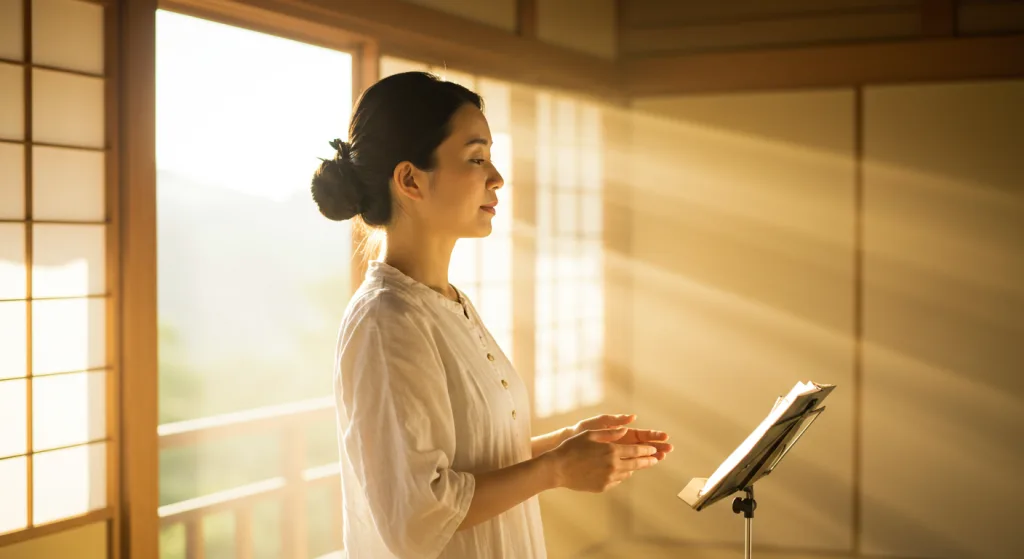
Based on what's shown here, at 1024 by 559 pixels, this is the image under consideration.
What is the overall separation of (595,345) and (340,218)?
3.15 m

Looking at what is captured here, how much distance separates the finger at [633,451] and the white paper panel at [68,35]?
161 cm

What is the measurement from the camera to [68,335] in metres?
2.19

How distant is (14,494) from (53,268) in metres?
0.52

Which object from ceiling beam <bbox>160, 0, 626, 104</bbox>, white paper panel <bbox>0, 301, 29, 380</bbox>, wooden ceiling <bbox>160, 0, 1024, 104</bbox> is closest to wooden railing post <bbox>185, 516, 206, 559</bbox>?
white paper panel <bbox>0, 301, 29, 380</bbox>

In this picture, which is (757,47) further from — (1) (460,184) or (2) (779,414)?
(1) (460,184)

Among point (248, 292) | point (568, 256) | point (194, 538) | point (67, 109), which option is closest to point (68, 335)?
point (67, 109)

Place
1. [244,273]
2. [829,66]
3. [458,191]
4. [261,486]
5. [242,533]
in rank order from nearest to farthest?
[458,191] < [242,533] < [261,486] < [829,66] < [244,273]

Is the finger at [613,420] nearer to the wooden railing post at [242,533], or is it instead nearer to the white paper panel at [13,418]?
the white paper panel at [13,418]

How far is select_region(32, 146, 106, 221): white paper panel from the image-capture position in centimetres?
213

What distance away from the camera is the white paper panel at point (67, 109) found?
84.0 inches

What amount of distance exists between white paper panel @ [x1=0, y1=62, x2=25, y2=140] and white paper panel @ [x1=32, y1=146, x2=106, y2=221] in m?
0.06

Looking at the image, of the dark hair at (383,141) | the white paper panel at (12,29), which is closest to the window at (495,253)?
the white paper panel at (12,29)

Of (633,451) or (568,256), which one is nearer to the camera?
(633,451)

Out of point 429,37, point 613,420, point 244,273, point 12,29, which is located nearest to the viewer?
point 613,420
